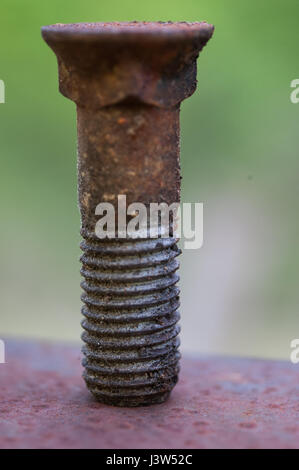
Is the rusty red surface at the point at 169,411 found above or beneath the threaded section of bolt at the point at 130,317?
beneath

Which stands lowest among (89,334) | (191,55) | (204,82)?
(89,334)

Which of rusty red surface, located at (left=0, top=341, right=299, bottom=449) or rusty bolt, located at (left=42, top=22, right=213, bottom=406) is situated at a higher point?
rusty bolt, located at (left=42, top=22, right=213, bottom=406)

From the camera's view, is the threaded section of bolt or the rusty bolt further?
the threaded section of bolt

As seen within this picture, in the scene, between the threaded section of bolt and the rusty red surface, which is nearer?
the rusty red surface

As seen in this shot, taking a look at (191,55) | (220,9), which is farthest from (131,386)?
(220,9)
